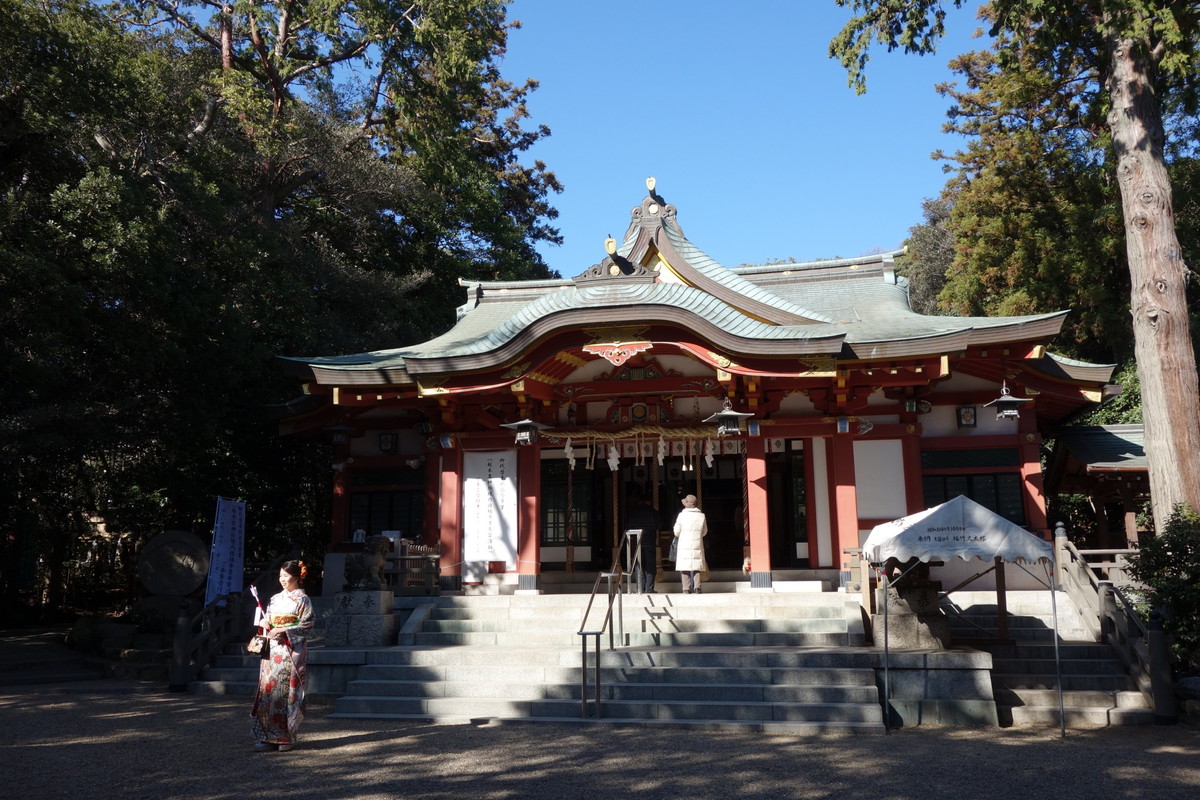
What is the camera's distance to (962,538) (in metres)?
8.59

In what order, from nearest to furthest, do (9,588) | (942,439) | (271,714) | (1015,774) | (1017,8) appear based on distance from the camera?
(1015,774) < (271,714) < (1017,8) < (942,439) < (9,588)

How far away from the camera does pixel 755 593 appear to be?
449 inches

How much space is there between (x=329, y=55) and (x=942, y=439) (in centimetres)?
1698

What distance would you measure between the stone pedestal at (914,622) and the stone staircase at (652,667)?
401 millimetres

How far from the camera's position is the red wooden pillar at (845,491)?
41.6 feet

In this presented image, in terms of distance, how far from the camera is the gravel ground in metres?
6.09

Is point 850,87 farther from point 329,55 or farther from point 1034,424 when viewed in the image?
point 329,55

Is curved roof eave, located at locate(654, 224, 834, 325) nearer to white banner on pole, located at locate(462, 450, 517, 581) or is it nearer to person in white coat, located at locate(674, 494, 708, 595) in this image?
person in white coat, located at locate(674, 494, 708, 595)

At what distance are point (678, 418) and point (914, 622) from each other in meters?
5.37

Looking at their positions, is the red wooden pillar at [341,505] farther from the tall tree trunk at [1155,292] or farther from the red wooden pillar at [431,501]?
the tall tree trunk at [1155,292]

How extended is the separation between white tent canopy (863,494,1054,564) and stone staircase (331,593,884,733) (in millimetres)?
1241

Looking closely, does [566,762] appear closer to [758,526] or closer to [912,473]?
[758,526]

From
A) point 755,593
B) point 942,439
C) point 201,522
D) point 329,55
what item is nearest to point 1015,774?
point 755,593

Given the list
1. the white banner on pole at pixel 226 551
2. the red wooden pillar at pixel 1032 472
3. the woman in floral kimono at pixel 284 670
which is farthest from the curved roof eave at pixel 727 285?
the woman in floral kimono at pixel 284 670
